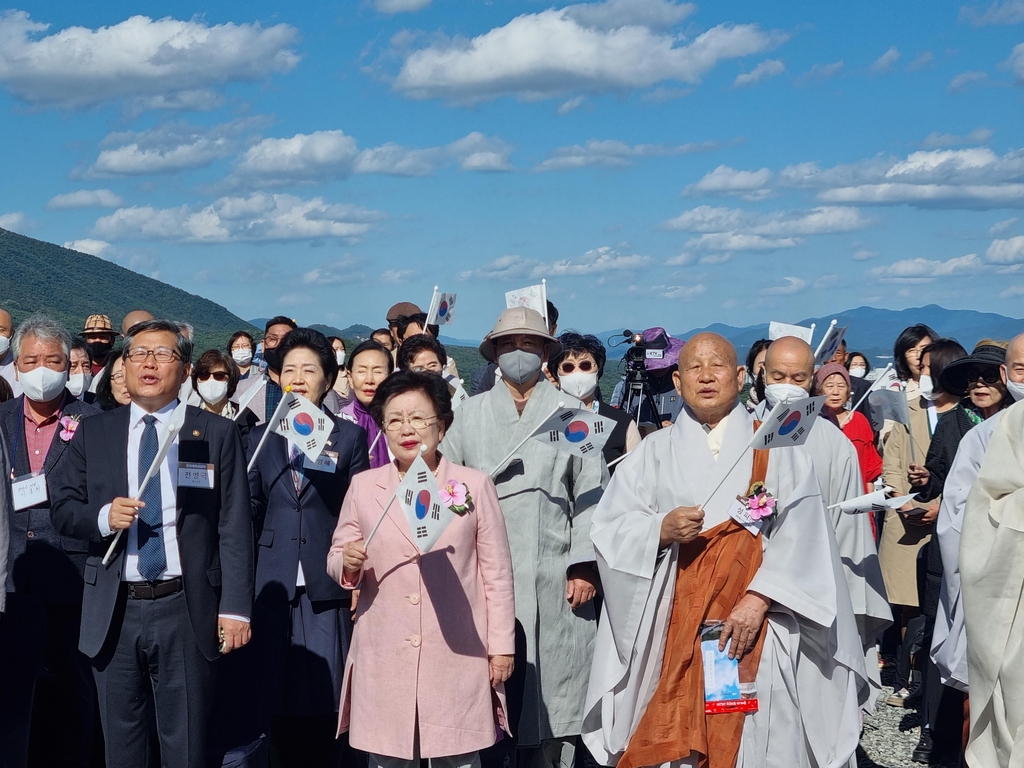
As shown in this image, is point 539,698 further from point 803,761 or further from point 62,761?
point 62,761

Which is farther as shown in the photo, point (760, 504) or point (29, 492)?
point (29, 492)

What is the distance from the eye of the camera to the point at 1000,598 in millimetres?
4512

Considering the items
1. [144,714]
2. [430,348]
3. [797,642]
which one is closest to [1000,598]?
[797,642]

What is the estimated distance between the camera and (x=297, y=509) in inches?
219

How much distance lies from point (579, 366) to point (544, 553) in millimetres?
2279

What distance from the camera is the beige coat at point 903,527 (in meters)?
8.04

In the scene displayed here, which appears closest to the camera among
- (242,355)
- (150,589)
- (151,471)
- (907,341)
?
(151,471)

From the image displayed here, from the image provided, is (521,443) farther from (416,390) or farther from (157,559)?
(157,559)

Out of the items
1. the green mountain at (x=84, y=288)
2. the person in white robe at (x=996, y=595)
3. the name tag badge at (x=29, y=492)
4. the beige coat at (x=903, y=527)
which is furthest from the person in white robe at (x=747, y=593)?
Answer: the green mountain at (x=84, y=288)

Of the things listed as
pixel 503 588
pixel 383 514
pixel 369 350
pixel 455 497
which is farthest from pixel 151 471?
pixel 369 350

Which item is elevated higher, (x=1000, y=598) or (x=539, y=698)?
(x=1000, y=598)

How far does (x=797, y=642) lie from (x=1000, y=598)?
781 millimetres

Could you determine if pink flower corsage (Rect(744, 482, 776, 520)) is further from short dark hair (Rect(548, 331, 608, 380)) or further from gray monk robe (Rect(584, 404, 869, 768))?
short dark hair (Rect(548, 331, 608, 380))

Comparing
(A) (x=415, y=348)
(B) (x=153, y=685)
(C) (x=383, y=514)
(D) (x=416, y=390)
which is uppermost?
(A) (x=415, y=348)
